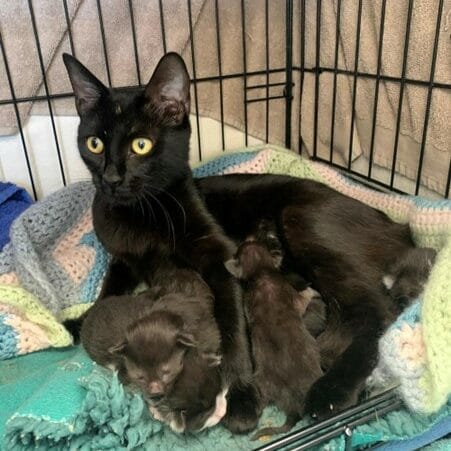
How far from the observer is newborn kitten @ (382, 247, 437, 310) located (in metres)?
0.96

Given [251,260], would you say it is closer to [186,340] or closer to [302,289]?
[302,289]

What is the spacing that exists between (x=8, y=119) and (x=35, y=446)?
102cm

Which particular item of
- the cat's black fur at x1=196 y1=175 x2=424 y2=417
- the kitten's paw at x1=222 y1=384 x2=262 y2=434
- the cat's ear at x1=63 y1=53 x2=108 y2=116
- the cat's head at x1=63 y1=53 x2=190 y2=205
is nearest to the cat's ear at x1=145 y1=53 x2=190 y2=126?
the cat's head at x1=63 y1=53 x2=190 y2=205

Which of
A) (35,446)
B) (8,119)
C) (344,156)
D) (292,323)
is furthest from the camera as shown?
(344,156)

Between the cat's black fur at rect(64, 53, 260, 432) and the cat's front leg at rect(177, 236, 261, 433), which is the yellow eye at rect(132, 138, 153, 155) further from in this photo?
the cat's front leg at rect(177, 236, 261, 433)

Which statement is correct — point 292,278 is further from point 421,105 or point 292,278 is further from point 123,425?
point 421,105

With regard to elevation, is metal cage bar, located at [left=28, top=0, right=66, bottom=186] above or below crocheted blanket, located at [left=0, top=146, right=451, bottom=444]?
above

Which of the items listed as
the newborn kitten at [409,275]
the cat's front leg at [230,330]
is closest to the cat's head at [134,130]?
the cat's front leg at [230,330]

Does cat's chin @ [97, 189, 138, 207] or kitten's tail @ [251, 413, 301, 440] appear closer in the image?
kitten's tail @ [251, 413, 301, 440]

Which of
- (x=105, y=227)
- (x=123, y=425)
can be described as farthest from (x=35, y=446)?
(x=105, y=227)

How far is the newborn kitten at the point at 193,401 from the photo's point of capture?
756 mm

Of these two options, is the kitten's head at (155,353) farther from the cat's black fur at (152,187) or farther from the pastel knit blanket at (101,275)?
the pastel knit blanket at (101,275)

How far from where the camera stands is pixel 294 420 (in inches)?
31.0

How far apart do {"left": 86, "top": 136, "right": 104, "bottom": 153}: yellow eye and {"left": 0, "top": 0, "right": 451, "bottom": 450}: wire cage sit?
36 cm
